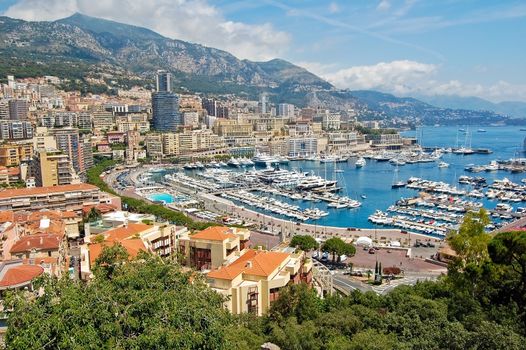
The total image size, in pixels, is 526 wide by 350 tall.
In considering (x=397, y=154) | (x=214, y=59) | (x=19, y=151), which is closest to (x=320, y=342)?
(x=19, y=151)

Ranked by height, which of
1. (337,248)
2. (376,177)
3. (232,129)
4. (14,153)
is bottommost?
(376,177)

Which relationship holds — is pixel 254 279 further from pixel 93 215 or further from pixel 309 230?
pixel 309 230

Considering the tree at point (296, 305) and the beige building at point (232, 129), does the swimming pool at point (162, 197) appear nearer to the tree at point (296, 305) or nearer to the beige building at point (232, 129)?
the tree at point (296, 305)

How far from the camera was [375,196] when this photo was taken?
142ft

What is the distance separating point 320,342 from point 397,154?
69766 millimetres

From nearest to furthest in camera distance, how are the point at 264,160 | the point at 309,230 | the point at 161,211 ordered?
the point at 161,211, the point at 309,230, the point at 264,160

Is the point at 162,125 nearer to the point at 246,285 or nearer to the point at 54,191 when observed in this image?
the point at 54,191

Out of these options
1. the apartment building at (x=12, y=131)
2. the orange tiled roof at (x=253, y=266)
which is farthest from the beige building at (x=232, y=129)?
the orange tiled roof at (x=253, y=266)

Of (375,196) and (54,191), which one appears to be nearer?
(54,191)

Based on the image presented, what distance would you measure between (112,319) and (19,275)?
568 cm

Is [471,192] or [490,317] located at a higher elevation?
[490,317]

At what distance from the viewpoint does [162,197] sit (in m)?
40.8

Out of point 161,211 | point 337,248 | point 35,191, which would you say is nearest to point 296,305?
point 337,248

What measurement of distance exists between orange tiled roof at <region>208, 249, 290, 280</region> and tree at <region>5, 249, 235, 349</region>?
4324 mm
